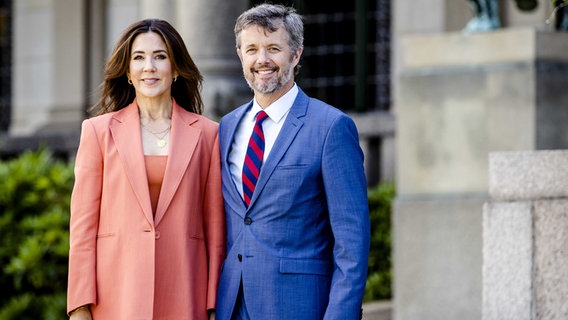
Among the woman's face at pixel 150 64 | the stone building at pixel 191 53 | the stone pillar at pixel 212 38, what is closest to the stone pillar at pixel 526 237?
the woman's face at pixel 150 64

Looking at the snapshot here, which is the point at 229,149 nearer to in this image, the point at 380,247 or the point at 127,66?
the point at 127,66

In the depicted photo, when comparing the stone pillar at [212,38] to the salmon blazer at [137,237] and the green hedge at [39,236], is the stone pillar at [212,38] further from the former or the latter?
Result: the salmon blazer at [137,237]

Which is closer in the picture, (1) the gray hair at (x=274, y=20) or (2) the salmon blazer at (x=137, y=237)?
(1) the gray hair at (x=274, y=20)

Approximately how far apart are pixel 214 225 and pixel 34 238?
7031 millimetres

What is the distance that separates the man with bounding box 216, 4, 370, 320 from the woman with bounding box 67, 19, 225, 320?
0.19 meters

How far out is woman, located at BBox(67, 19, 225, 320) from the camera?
5945 millimetres

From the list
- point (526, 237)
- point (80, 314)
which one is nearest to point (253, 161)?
point (80, 314)

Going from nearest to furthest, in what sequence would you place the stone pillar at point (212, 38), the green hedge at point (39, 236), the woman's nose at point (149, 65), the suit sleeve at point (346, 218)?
the suit sleeve at point (346, 218)
the woman's nose at point (149, 65)
the green hedge at point (39, 236)
the stone pillar at point (212, 38)

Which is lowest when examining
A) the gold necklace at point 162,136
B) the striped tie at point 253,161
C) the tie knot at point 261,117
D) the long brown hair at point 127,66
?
the striped tie at point 253,161

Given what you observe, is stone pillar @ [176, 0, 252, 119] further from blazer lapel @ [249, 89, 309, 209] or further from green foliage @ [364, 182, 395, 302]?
blazer lapel @ [249, 89, 309, 209]

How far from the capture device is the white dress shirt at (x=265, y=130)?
595 cm

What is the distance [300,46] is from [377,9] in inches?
366

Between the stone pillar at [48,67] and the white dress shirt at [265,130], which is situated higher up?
the stone pillar at [48,67]

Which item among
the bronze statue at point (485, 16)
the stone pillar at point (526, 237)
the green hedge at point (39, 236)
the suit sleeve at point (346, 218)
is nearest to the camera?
the suit sleeve at point (346, 218)
